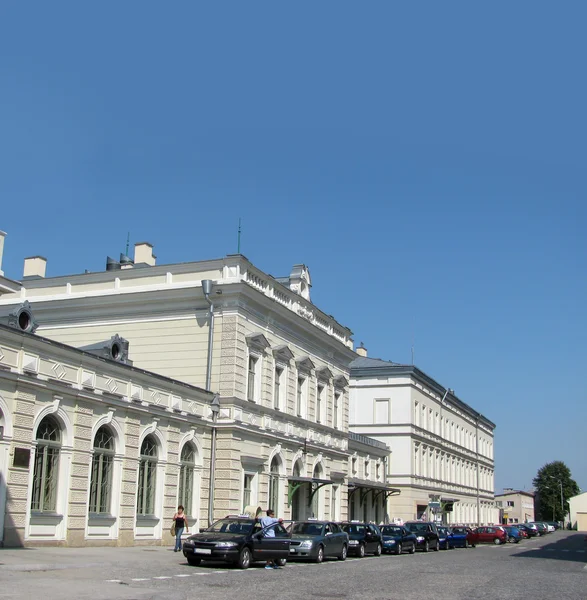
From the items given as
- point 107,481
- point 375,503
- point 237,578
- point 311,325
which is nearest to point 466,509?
point 375,503

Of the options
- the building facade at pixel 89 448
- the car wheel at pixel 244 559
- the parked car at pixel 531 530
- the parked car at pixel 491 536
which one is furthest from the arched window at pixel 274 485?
the parked car at pixel 531 530

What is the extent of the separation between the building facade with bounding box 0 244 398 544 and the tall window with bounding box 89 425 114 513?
5.95 metres

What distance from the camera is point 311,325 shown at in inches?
1563

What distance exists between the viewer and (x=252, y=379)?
34844 millimetres

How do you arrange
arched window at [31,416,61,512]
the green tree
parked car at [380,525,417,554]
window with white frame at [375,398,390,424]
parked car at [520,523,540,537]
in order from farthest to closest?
the green tree < parked car at [520,523,540,537] < window with white frame at [375,398,390,424] < parked car at [380,525,417,554] < arched window at [31,416,61,512]

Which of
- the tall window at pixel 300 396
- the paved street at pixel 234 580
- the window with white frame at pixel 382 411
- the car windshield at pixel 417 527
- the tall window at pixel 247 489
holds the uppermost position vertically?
the window with white frame at pixel 382 411

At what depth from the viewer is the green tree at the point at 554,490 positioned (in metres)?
166

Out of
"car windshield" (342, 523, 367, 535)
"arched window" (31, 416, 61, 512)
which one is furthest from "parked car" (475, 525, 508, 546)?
"arched window" (31, 416, 61, 512)

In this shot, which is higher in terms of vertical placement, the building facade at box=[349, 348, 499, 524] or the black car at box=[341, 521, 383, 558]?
the building facade at box=[349, 348, 499, 524]

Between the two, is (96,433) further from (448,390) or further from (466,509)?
(466,509)

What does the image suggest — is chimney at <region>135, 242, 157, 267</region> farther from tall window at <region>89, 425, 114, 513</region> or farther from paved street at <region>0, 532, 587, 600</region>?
paved street at <region>0, 532, 587, 600</region>

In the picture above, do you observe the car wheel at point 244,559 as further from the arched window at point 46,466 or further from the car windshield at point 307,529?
the arched window at point 46,466

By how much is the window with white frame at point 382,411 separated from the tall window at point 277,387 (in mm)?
28444

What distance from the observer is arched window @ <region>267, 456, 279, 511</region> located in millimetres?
36156
